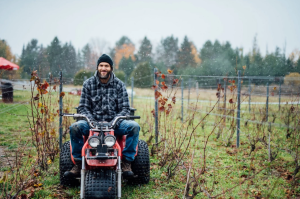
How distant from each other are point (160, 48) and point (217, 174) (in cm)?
3557

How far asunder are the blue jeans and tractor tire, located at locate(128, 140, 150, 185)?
10.5 inches

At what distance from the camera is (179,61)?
31375mm

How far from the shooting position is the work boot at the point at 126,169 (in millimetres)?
3014

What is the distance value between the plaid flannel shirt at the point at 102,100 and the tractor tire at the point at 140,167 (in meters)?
0.62

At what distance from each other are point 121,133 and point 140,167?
591 mm

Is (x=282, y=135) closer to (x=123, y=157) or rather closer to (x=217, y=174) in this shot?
(x=217, y=174)

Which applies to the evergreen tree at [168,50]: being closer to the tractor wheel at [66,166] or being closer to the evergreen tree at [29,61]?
the evergreen tree at [29,61]

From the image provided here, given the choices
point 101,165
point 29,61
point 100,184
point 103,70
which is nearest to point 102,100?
point 103,70

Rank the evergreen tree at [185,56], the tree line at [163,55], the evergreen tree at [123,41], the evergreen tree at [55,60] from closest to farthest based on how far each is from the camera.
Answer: the evergreen tree at [55,60] → the tree line at [163,55] → the evergreen tree at [185,56] → the evergreen tree at [123,41]

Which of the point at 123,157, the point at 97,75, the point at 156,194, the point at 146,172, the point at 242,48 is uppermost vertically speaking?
the point at 242,48

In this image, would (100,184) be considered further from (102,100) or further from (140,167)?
(102,100)

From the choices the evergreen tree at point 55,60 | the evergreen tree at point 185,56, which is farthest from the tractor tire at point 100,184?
the evergreen tree at point 185,56

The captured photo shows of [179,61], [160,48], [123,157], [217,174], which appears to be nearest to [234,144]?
[217,174]

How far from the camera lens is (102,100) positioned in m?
3.58
